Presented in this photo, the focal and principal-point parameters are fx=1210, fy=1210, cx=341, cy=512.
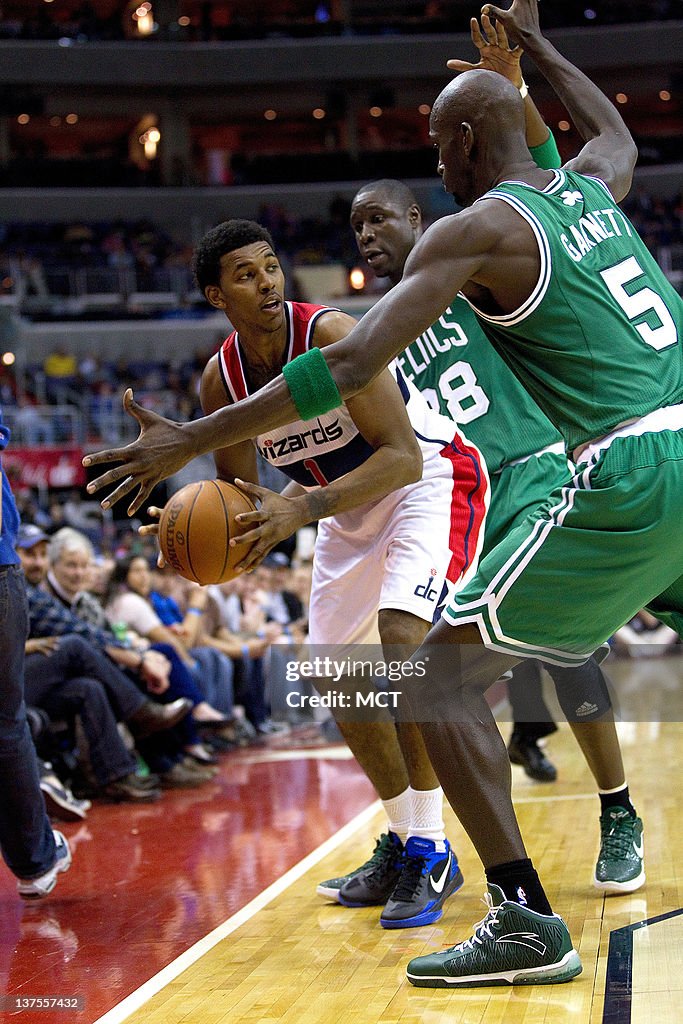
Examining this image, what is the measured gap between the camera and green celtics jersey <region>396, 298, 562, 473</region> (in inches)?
184

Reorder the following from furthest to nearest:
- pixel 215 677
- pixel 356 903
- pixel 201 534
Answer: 1. pixel 215 677
2. pixel 356 903
3. pixel 201 534

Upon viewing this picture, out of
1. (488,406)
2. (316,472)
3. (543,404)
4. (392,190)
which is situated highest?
(392,190)

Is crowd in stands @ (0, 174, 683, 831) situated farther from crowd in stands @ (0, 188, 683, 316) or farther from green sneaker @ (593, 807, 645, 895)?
crowd in stands @ (0, 188, 683, 316)

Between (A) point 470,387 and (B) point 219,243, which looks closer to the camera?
(B) point 219,243

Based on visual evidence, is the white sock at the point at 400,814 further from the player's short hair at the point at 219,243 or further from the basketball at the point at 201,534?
the player's short hair at the point at 219,243

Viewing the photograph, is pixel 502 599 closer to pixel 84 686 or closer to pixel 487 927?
pixel 487 927

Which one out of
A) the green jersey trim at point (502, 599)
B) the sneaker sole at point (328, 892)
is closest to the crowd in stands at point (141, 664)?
the sneaker sole at point (328, 892)

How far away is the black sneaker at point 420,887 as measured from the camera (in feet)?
12.8

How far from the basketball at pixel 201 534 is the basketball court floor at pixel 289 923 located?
3.77 ft

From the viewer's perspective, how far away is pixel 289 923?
4.01 metres

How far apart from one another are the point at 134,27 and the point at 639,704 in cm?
2678

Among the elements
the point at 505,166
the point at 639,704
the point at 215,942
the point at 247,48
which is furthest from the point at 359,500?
the point at 247,48

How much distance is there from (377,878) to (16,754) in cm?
134

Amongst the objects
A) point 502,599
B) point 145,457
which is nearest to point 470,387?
point 502,599
